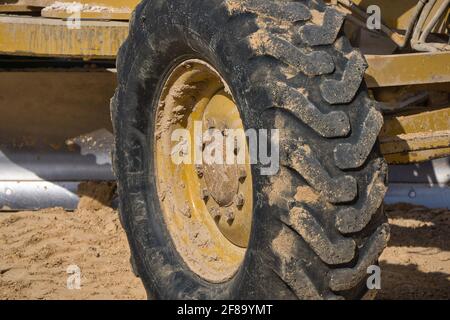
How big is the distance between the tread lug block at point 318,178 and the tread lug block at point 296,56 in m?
0.24

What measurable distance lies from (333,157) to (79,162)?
3.14m

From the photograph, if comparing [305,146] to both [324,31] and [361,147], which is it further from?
[324,31]

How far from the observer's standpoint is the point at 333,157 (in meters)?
3.10

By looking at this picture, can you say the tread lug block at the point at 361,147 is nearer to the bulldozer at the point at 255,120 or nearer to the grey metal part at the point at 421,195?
the bulldozer at the point at 255,120

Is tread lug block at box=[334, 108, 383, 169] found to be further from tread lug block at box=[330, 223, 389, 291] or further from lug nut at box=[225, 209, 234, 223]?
lug nut at box=[225, 209, 234, 223]

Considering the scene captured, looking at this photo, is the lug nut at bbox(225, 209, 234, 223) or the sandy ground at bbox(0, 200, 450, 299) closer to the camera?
the lug nut at bbox(225, 209, 234, 223)

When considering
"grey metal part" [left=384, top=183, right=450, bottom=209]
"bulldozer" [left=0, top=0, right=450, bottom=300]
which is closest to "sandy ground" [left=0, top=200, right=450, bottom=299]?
"grey metal part" [left=384, top=183, right=450, bottom=209]

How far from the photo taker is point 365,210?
10.3 ft

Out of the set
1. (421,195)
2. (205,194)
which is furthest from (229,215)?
(421,195)

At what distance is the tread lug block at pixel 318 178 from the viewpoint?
308 centimetres

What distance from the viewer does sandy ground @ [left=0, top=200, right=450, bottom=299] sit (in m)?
4.75

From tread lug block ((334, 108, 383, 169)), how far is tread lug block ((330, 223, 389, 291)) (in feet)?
0.84

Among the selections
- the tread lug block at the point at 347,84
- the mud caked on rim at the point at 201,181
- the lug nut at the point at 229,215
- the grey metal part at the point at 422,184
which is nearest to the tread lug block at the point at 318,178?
the tread lug block at the point at 347,84

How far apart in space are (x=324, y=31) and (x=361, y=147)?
1.29 ft
